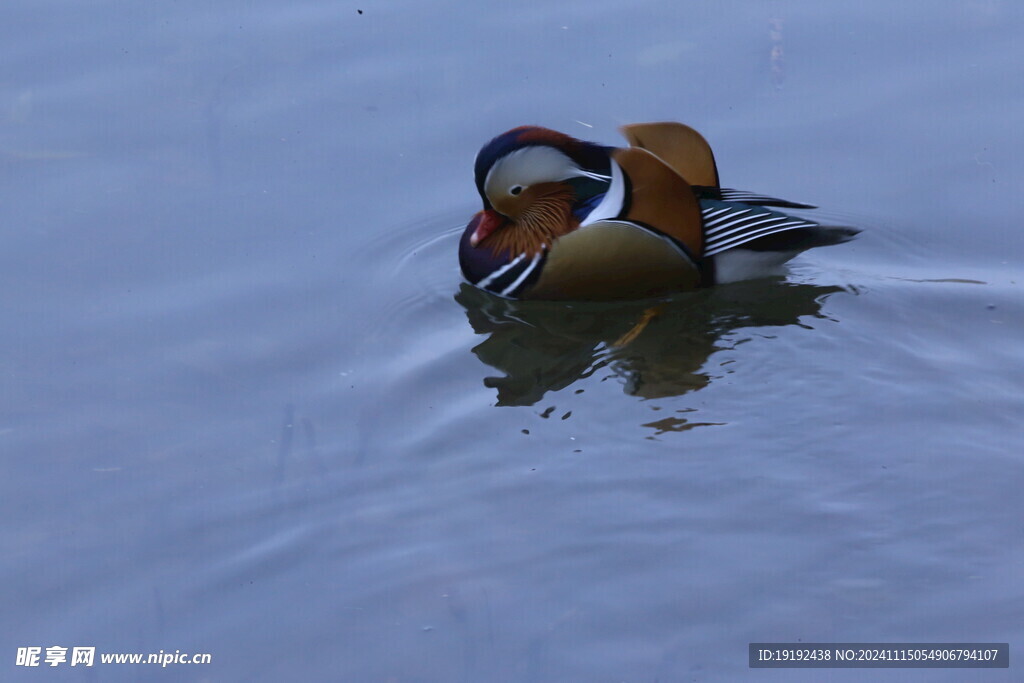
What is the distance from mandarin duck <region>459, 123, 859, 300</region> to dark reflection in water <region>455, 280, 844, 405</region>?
0.28 feet

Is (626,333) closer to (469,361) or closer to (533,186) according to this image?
(469,361)

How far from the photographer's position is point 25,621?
4664 mm

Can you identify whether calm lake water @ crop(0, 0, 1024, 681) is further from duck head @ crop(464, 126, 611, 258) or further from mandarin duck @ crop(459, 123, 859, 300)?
duck head @ crop(464, 126, 611, 258)

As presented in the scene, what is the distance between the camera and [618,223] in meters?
6.25

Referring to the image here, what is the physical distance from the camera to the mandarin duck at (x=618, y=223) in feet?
20.5

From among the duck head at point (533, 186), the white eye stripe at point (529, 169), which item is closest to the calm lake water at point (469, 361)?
the duck head at point (533, 186)

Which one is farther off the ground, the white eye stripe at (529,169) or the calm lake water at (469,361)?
the white eye stripe at (529,169)

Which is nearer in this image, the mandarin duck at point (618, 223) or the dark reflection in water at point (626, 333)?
the dark reflection in water at point (626, 333)

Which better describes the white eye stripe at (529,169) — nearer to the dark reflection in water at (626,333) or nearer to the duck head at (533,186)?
the duck head at (533,186)

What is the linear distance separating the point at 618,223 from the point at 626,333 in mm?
531

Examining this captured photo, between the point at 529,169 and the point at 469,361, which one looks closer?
the point at 469,361

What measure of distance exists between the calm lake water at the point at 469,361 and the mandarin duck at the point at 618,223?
0.57 feet

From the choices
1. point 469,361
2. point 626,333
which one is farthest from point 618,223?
point 469,361

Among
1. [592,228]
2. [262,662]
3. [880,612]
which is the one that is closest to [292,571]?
[262,662]
